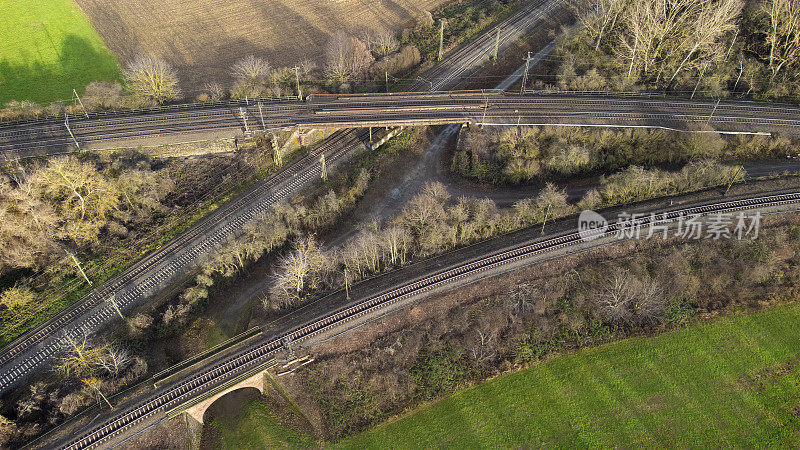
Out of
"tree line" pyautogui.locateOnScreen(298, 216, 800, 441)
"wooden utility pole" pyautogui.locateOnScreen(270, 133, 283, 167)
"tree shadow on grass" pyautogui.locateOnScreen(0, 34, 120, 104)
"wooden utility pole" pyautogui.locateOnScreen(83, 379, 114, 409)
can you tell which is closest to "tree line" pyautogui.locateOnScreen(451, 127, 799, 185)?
"tree line" pyautogui.locateOnScreen(298, 216, 800, 441)

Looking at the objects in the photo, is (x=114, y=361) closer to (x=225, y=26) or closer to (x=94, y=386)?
(x=94, y=386)

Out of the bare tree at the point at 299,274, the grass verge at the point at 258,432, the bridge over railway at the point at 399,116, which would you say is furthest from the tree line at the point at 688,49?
the grass verge at the point at 258,432

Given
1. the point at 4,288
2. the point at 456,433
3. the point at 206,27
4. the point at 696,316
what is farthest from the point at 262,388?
the point at 206,27

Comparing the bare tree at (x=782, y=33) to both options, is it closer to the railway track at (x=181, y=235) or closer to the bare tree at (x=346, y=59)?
the railway track at (x=181, y=235)

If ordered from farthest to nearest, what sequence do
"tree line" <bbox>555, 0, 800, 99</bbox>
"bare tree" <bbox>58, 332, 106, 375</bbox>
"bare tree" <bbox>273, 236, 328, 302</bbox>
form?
1. "tree line" <bbox>555, 0, 800, 99</bbox>
2. "bare tree" <bbox>273, 236, 328, 302</bbox>
3. "bare tree" <bbox>58, 332, 106, 375</bbox>

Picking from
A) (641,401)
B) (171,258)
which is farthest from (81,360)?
(641,401)

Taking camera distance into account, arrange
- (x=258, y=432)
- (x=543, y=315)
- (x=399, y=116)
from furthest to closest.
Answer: (x=399, y=116)
(x=543, y=315)
(x=258, y=432)

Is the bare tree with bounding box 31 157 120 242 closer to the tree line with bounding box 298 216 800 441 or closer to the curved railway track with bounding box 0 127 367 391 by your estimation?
the curved railway track with bounding box 0 127 367 391
